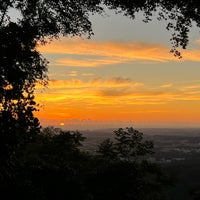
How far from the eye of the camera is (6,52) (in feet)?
53.0

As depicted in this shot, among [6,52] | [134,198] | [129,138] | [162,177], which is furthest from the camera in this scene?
[162,177]

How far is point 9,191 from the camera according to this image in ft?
66.2

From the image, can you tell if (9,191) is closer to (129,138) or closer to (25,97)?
(25,97)

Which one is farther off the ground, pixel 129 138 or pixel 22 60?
pixel 22 60

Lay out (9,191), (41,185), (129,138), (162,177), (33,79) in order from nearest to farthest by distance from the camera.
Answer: (33,79) → (9,191) → (41,185) → (129,138) → (162,177)

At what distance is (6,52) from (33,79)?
1949 millimetres

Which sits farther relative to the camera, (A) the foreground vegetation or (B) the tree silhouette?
(B) the tree silhouette

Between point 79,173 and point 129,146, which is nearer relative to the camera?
point 79,173

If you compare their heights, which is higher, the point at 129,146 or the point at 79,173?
the point at 129,146

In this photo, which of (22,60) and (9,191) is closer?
(22,60)

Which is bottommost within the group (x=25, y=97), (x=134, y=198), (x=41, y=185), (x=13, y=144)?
(x=134, y=198)

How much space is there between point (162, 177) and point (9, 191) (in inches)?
1191

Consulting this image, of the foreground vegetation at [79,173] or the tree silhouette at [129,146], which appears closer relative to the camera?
the foreground vegetation at [79,173]

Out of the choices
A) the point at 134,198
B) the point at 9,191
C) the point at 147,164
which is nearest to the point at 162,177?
the point at 147,164
